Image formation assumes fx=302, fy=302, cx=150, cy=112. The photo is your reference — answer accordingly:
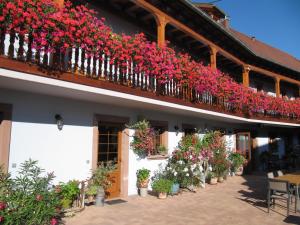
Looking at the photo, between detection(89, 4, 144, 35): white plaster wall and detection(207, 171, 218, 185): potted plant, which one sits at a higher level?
detection(89, 4, 144, 35): white plaster wall

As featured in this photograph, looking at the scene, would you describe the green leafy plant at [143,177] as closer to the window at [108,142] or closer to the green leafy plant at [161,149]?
the window at [108,142]

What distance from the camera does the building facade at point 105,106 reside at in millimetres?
6695

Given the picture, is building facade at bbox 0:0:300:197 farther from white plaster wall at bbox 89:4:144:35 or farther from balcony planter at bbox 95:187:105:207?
balcony planter at bbox 95:187:105:207

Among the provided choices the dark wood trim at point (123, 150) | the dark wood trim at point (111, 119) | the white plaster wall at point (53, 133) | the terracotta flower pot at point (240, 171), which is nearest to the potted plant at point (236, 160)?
the terracotta flower pot at point (240, 171)

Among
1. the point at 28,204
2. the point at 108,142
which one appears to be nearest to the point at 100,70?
the point at 108,142

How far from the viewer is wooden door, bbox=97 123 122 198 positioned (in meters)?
9.24

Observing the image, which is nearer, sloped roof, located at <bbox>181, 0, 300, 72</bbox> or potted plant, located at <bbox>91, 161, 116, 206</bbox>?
potted plant, located at <bbox>91, 161, 116, 206</bbox>

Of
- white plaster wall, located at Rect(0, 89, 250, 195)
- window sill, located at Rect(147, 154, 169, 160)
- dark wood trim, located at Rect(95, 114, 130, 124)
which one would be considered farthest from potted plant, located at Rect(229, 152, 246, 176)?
white plaster wall, located at Rect(0, 89, 250, 195)

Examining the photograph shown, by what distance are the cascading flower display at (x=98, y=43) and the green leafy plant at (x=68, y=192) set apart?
3.19 meters

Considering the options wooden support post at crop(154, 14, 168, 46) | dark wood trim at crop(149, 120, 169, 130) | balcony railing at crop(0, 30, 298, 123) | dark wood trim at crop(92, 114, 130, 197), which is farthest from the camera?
dark wood trim at crop(149, 120, 169, 130)

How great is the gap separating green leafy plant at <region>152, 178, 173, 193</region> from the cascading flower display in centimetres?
309

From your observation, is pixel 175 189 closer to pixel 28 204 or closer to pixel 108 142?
pixel 108 142

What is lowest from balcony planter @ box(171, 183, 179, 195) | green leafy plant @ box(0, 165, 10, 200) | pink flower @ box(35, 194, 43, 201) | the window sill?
balcony planter @ box(171, 183, 179, 195)

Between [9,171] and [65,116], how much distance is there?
78.0 inches
